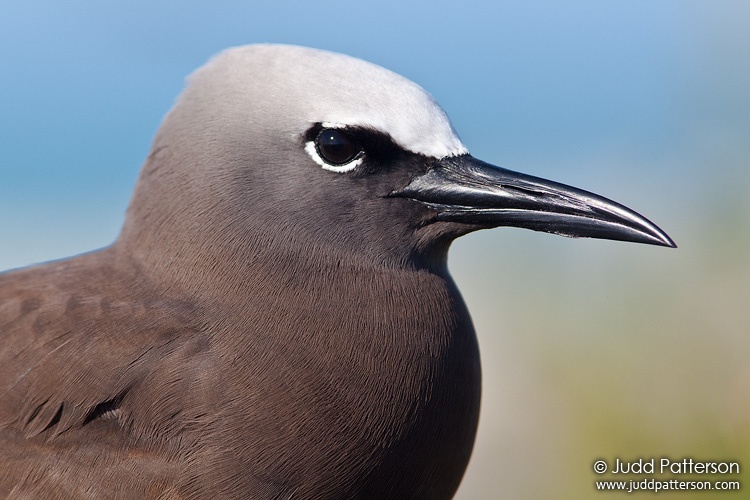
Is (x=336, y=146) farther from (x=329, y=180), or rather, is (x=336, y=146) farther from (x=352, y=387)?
(x=352, y=387)

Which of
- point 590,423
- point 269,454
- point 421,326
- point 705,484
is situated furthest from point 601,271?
point 269,454

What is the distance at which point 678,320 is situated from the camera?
7.04 m

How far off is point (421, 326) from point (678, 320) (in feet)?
13.5

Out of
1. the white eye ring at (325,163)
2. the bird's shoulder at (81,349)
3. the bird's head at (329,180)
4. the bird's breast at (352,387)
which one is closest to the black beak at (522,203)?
the bird's head at (329,180)

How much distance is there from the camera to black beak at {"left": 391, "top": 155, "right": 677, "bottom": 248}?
3500 millimetres

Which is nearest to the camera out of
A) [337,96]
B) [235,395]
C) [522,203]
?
Result: [235,395]

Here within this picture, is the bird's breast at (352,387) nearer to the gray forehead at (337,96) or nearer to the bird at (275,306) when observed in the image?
the bird at (275,306)

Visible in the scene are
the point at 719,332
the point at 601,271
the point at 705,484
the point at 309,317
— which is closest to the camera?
the point at 309,317

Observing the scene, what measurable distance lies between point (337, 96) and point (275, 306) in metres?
0.74

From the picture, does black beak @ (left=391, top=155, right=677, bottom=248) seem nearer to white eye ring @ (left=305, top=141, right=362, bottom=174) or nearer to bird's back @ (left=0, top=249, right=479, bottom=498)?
white eye ring @ (left=305, top=141, right=362, bottom=174)

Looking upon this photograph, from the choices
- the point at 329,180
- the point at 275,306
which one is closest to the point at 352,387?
the point at 275,306

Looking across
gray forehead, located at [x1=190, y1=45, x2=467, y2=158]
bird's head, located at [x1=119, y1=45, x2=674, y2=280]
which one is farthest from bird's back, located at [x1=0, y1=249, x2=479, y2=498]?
gray forehead, located at [x1=190, y1=45, x2=467, y2=158]

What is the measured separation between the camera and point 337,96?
339 cm

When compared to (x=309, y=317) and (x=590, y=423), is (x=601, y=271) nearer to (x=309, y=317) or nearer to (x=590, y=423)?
(x=590, y=423)
